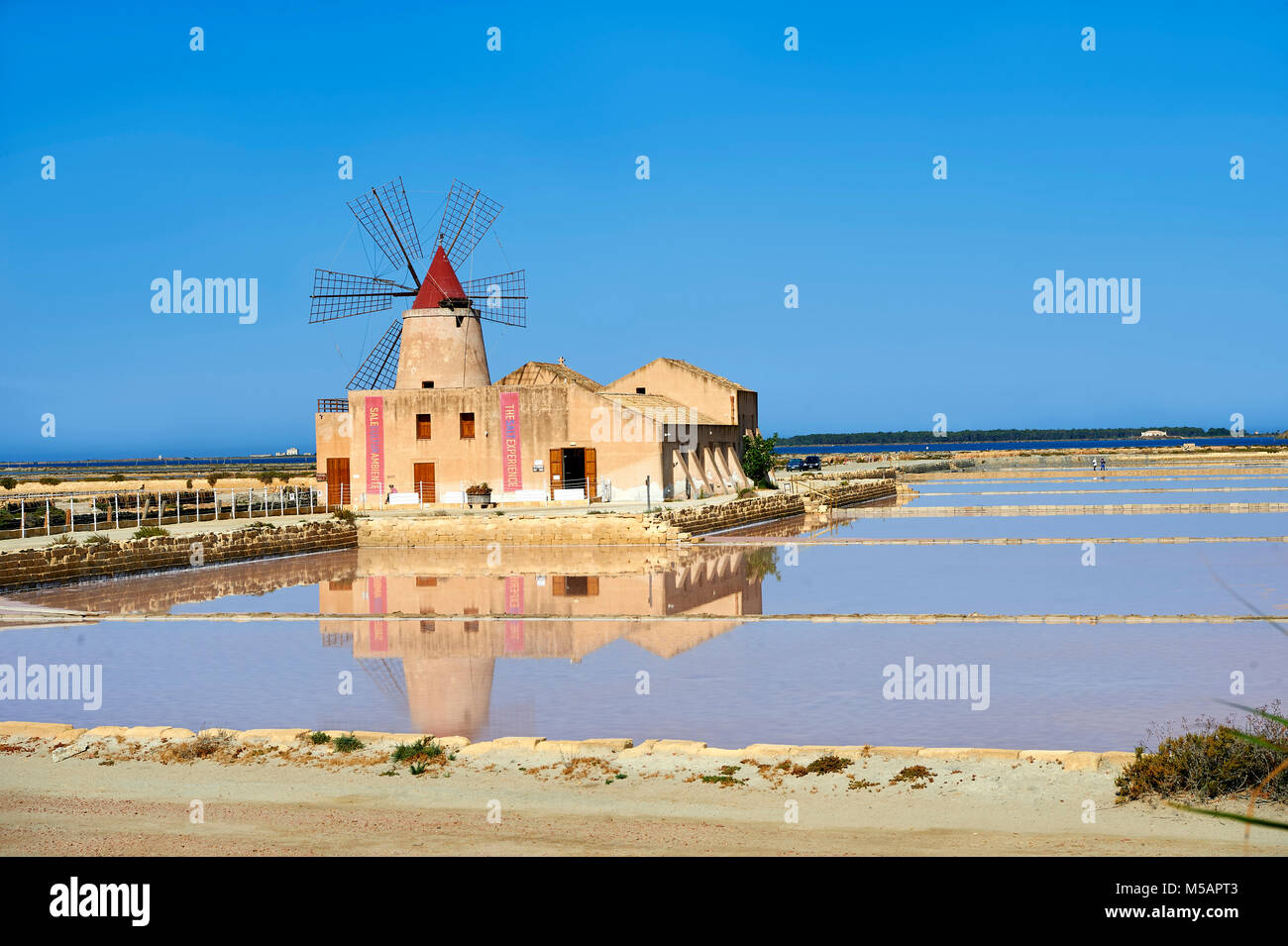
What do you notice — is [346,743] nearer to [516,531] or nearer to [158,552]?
[158,552]

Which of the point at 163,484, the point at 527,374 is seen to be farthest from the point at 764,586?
the point at 163,484

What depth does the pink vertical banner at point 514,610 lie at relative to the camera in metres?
10.6

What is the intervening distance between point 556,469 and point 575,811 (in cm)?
2106

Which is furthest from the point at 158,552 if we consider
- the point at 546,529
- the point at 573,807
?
the point at 573,807

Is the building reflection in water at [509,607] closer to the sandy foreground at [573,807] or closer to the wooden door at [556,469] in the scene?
the sandy foreground at [573,807]

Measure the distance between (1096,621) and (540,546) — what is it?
38.7 feet

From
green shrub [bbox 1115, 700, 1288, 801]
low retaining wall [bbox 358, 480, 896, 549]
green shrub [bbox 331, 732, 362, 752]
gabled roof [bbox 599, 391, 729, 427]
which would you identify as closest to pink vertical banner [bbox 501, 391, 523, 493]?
gabled roof [bbox 599, 391, 729, 427]

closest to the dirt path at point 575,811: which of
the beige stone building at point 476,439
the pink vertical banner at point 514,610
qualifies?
the pink vertical banner at point 514,610

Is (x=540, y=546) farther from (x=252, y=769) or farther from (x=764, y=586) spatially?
(x=252, y=769)

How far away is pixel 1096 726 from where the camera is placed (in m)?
7.00

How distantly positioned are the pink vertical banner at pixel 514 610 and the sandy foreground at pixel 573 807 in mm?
4020

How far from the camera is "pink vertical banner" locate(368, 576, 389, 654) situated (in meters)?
10.9

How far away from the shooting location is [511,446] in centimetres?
2630
